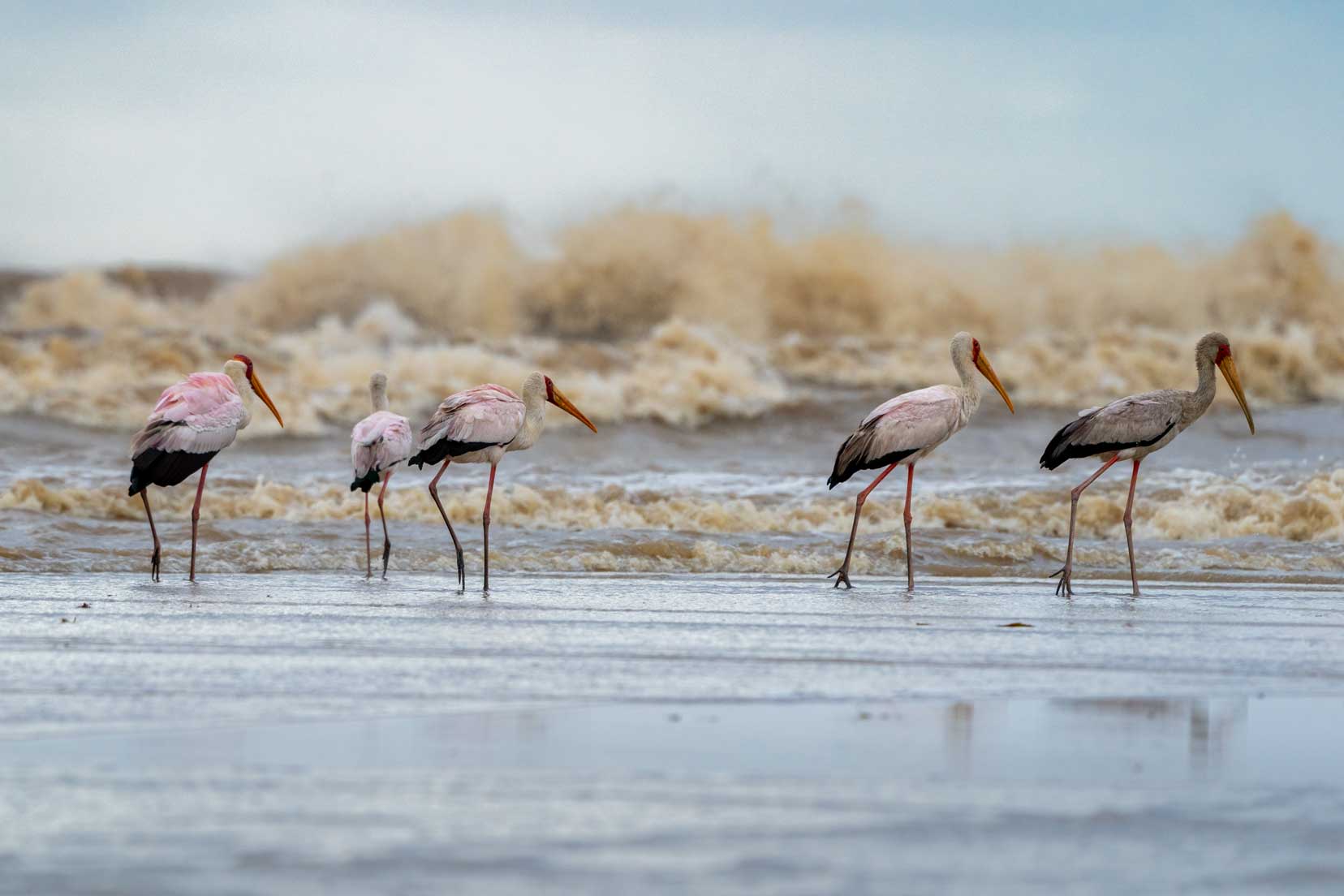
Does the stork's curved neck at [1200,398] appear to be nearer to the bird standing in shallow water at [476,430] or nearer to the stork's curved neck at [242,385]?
the bird standing in shallow water at [476,430]

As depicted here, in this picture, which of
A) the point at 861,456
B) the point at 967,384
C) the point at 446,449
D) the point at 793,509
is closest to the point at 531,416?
the point at 446,449

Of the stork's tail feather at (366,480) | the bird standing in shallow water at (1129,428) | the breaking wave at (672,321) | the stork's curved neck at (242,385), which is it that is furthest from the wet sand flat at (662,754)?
the breaking wave at (672,321)

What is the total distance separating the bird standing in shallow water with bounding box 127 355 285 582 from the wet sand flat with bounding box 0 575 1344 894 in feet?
11.7

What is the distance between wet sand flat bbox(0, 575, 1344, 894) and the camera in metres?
3.89

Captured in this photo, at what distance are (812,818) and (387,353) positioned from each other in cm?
2909

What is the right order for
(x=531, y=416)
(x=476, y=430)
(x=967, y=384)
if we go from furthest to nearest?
(x=967, y=384) → (x=531, y=416) → (x=476, y=430)

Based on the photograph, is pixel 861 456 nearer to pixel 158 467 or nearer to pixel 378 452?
pixel 378 452

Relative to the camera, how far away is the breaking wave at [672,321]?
30.5m

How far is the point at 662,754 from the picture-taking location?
16.8ft

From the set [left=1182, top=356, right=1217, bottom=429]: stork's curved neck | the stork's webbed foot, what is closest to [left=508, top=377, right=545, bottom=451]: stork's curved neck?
the stork's webbed foot

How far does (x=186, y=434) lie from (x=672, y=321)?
68.1 ft

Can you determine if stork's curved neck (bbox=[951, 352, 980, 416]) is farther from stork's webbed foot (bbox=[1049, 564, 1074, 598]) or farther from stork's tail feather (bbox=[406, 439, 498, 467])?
stork's tail feather (bbox=[406, 439, 498, 467])

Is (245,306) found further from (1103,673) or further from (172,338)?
(1103,673)

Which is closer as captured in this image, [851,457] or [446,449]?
[446,449]
